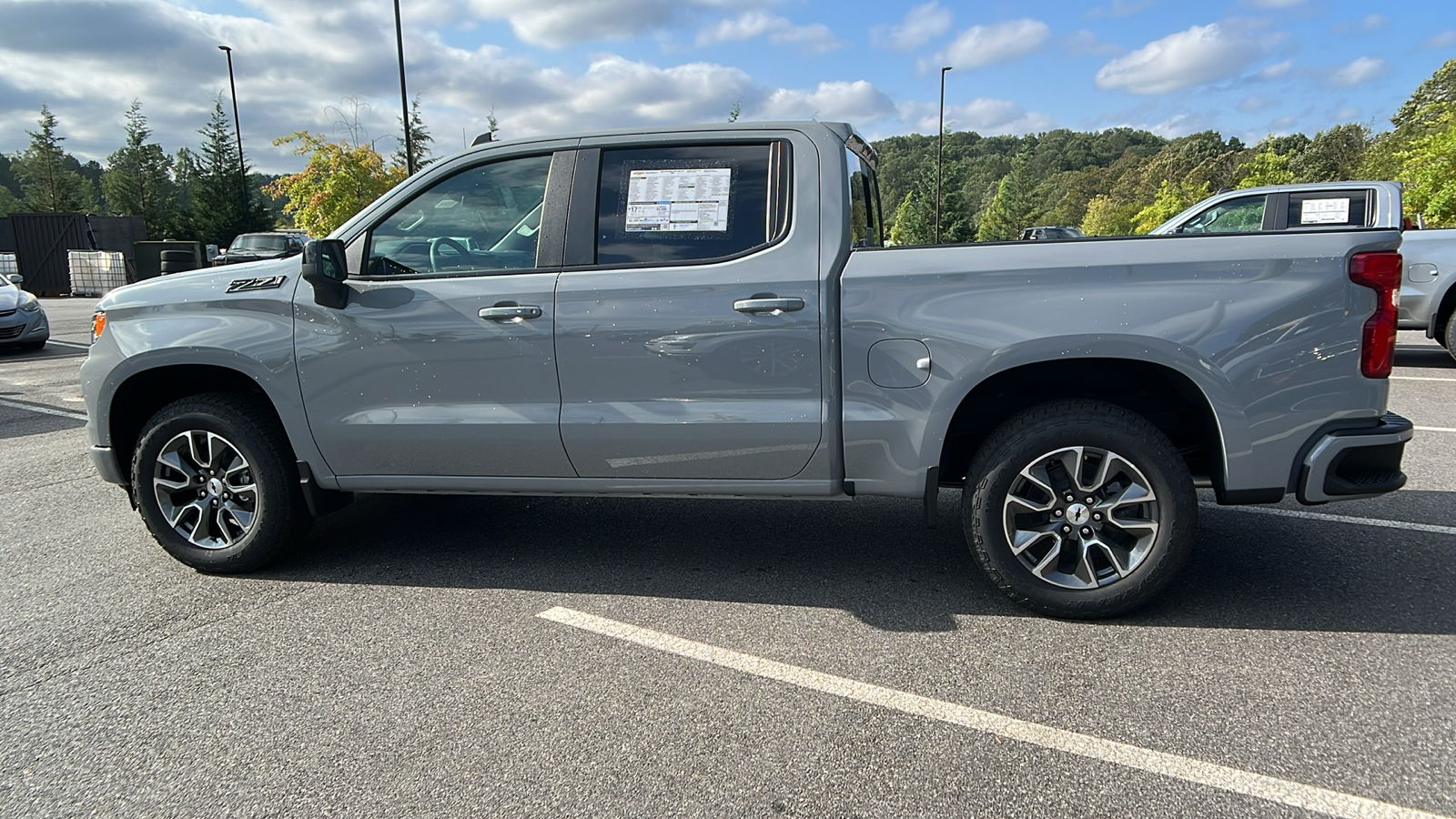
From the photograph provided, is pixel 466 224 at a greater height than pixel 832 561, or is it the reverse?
pixel 466 224

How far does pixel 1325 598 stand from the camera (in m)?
3.53

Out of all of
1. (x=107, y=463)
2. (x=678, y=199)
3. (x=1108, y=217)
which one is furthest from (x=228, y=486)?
(x=1108, y=217)

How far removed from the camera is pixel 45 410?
28.0 ft

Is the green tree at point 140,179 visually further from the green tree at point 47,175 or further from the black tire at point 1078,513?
the black tire at point 1078,513

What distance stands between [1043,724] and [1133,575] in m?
0.91

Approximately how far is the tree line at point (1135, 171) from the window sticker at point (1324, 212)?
6.50 m

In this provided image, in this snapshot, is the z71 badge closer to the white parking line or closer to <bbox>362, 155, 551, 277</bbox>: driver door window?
<bbox>362, 155, 551, 277</bbox>: driver door window

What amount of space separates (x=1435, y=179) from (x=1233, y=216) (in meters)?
10.6

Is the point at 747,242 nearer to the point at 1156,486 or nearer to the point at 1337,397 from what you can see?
the point at 1156,486

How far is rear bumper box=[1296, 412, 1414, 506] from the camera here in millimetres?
3070

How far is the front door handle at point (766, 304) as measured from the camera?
11.1ft

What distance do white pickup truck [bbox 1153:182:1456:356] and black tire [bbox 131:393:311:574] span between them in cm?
818

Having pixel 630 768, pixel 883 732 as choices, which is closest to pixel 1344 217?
pixel 883 732

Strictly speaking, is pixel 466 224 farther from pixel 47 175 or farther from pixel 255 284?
pixel 47 175
